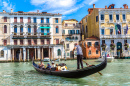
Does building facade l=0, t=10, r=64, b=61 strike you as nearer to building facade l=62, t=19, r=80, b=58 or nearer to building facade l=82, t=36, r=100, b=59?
building facade l=62, t=19, r=80, b=58

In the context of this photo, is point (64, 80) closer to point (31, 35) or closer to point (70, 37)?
point (31, 35)

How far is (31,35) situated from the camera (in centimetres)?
3653

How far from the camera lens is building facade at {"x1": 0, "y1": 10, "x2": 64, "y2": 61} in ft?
118

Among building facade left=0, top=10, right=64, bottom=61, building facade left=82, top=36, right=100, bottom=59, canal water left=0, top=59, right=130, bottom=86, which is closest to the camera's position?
canal water left=0, top=59, right=130, bottom=86

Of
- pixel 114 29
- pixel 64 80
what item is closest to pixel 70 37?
pixel 114 29

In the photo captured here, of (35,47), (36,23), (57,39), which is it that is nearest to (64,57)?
(57,39)

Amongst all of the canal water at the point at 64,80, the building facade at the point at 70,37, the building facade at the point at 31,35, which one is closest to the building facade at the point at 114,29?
the building facade at the point at 70,37

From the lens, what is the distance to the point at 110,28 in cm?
3816

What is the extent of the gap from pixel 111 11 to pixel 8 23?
2199 cm

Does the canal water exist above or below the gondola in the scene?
below

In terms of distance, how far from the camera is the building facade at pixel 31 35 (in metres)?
36.0

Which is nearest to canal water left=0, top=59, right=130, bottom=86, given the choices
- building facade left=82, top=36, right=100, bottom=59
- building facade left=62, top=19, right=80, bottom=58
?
building facade left=82, top=36, right=100, bottom=59

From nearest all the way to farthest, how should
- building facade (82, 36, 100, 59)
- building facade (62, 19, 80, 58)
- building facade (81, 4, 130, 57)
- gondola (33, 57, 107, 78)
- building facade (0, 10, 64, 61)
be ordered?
gondola (33, 57, 107, 78), building facade (0, 10, 64, 61), building facade (82, 36, 100, 59), building facade (81, 4, 130, 57), building facade (62, 19, 80, 58)

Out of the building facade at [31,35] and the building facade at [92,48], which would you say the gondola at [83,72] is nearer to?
the building facade at [31,35]
